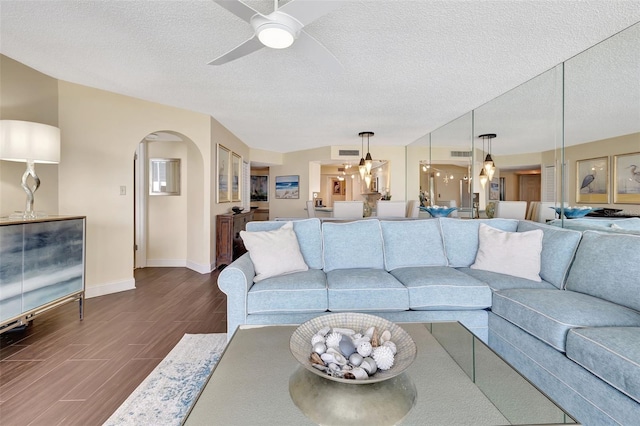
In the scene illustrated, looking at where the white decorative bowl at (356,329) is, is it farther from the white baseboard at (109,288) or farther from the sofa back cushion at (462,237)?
the white baseboard at (109,288)

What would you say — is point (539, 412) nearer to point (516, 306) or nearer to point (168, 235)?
point (516, 306)

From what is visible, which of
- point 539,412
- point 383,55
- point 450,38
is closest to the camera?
point 539,412

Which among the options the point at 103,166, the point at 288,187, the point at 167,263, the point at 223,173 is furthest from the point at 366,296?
the point at 288,187

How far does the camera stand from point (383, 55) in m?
2.63

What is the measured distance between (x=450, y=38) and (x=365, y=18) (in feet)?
2.56

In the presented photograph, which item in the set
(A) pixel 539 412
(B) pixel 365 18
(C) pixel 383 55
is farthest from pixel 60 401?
(C) pixel 383 55

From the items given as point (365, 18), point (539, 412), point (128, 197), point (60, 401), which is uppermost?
point (365, 18)

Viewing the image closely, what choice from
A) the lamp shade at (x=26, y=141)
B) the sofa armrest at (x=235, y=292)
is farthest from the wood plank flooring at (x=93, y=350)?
the lamp shade at (x=26, y=141)

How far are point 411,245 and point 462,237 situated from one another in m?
0.53

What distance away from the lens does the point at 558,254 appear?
2234mm

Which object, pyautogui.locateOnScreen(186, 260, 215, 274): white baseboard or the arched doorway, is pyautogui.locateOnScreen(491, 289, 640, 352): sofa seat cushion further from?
the arched doorway

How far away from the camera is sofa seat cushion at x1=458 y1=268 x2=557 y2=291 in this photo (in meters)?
2.15

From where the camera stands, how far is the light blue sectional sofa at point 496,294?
1.36 metres

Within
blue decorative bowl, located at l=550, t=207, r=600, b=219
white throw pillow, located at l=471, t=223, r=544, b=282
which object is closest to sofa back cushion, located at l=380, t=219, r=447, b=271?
white throw pillow, located at l=471, t=223, r=544, b=282
